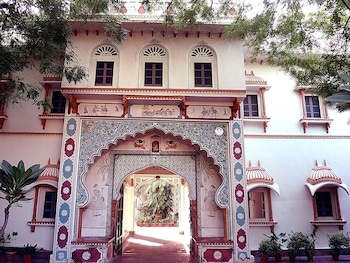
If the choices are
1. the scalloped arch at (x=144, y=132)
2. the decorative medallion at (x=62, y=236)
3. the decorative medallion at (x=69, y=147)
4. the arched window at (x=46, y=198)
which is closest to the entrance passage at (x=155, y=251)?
the decorative medallion at (x=62, y=236)

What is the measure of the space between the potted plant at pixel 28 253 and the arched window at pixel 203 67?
5485mm

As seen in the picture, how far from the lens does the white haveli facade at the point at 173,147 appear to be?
23.9 ft

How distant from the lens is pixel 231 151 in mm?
7527

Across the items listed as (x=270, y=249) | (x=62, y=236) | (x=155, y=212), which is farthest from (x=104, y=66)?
(x=155, y=212)

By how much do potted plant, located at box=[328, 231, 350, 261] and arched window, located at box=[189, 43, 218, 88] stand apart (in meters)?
4.75

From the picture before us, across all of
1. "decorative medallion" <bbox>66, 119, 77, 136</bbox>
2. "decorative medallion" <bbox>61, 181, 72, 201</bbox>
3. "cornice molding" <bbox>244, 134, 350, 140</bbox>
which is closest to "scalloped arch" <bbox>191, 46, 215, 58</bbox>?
"cornice molding" <bbox>244, 134, 350, 140</bbox>

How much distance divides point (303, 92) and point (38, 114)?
748cm

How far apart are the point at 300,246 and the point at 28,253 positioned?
6422 mm

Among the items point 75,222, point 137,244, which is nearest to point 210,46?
point 75,222

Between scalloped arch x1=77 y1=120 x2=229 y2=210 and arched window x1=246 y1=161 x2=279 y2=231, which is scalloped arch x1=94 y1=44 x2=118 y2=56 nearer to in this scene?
scalloped arch x1=77 y1=120 x2=229 y2=210

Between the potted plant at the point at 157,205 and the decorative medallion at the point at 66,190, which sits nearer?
the decorative medallion at the point at 66,190

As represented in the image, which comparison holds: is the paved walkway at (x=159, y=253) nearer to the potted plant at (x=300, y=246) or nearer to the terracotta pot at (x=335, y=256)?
the terracotta pot at (x=335, y=256)

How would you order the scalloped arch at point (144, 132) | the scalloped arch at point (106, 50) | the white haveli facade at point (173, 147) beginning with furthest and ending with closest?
1. the scalloped arch at point (106, 50)
2. the scalloped arch at point (144, 132)
3. the white haveli facade at point (173, 147)

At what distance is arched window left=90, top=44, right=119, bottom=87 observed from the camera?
762cm
